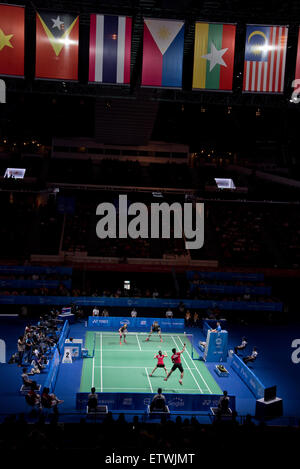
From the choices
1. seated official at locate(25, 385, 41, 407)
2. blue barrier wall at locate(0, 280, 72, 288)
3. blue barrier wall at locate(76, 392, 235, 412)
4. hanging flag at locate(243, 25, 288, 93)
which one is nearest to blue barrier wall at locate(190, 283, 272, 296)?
blue barrier wall at locate(0, 280, 72, 288)

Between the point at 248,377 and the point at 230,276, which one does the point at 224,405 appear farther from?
the point at 230,276

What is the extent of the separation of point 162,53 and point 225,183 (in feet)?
101

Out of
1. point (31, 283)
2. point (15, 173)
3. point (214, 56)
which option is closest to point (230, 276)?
point (31, 283)

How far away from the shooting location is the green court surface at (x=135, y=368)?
18.8 metres

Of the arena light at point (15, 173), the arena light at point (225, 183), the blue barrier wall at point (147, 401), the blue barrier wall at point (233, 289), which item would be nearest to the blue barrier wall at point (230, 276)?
the blue barrier wall at point (233, 289)

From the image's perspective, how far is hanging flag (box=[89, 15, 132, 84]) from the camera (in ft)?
55.1

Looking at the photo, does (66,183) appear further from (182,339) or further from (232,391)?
(232,391)

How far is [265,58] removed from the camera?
57.6 ft

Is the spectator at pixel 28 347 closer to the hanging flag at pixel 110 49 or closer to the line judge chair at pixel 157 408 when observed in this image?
the line judge chair at pixel 157 408

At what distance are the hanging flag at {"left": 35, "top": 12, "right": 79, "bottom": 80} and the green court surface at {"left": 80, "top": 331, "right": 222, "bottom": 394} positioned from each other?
1189 centimetres

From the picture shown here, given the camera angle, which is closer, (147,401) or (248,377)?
(147,401)

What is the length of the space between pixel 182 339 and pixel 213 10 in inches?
662

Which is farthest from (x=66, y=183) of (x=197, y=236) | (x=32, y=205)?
(x=197, y=236)

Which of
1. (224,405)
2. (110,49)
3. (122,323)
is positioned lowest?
(122,323)
